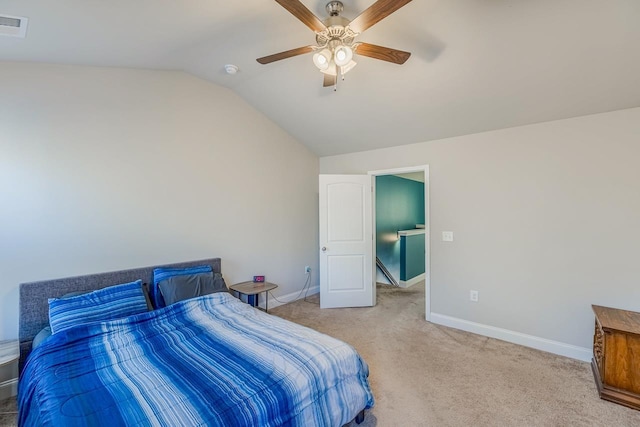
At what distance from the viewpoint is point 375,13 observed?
1537 millimetres

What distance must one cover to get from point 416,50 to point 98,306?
10.9 feet

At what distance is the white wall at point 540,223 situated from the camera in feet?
8.51

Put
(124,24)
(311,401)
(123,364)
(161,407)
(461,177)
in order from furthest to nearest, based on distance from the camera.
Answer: (461,177) → (124,24) → (123,364) → (311,401) → (161,407)

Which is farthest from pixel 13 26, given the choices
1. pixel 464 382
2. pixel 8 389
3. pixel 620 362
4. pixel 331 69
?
pixel 620 362

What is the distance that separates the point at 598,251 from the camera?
106 inches

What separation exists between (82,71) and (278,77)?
1.77 metres

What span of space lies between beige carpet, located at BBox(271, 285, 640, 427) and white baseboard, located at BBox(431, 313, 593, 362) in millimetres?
89

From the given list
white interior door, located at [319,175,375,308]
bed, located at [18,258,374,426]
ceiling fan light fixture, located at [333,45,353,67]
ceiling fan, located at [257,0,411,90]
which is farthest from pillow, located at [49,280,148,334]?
ceiling fan light fixture, located at [333,45,353,67]

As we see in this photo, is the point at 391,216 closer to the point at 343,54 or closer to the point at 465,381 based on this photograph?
the point at 465,381

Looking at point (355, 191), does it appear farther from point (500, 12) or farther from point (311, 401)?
point (311, 401)

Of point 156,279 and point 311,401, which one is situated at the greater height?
point 156,279

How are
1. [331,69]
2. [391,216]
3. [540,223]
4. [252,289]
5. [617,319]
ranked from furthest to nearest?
1. [391,216]
2. [252,289]
3. [540,223]
4. [617,319]
5. [331,69]

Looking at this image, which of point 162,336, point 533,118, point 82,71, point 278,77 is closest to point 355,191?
point 278,77

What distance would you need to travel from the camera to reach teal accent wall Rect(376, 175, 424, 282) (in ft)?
18.6
